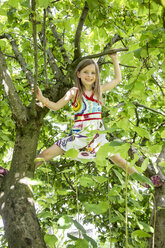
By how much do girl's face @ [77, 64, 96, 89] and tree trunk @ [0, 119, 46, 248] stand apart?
0.91 meters

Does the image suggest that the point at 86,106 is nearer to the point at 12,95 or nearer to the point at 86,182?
the point at 12,95

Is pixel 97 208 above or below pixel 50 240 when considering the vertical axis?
above

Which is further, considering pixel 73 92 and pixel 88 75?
pixel 88 75

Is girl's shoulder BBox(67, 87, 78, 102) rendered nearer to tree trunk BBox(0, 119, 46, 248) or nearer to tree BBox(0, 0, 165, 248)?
tree BBox(0, 0, 165, 248)

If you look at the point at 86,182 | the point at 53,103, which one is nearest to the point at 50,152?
the point at 53,103

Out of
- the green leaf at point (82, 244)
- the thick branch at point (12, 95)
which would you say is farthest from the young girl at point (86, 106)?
the green leaf at point (82, 244)

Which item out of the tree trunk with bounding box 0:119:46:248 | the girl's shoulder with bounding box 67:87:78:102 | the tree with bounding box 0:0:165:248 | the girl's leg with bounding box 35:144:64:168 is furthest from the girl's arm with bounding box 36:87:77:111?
the girl's leg with bounding box 35:144:64:168

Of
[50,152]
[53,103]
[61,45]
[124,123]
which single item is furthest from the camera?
[61,45]

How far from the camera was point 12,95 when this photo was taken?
223 centimetres

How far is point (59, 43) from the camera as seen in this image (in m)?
3.79

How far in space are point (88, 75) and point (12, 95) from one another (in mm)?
1072

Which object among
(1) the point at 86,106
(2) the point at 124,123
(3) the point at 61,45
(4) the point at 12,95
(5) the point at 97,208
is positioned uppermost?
(3) the point at 61,45

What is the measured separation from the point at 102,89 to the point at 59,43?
48.2 inches

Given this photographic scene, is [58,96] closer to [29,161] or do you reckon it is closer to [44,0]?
[29,161]
